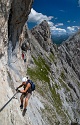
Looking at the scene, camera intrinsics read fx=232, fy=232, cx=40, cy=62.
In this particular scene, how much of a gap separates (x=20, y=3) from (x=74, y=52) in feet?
490

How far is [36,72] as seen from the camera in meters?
105

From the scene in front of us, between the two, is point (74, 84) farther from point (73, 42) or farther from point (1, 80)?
point (1, 80)

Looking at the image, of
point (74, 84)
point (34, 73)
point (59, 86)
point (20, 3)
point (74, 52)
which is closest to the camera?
point (20, 3)

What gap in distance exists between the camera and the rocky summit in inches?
1125

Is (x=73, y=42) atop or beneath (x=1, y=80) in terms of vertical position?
atop

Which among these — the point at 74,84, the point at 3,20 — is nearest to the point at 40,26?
the point at 74,84

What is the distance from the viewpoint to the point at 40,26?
151750mm

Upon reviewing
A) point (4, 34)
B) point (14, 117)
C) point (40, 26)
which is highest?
point (40, 26)

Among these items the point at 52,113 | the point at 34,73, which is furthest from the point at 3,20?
the point at 34,73

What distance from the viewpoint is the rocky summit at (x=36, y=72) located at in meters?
28.6

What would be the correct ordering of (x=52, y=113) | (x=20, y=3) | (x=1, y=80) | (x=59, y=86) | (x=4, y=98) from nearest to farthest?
(x=4, y=98) → (x=1, y=80) → (x=20, y=3) → (x=52, y=113) → (x=59, y=86)

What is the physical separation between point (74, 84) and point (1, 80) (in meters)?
120

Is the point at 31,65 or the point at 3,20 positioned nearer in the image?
the point at 3,20

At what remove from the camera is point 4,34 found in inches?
1251
